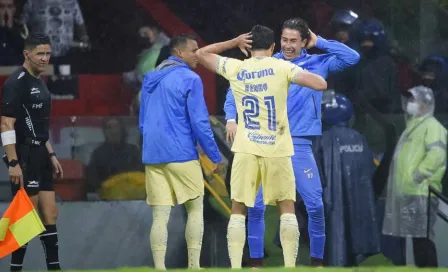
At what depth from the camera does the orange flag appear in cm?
1145

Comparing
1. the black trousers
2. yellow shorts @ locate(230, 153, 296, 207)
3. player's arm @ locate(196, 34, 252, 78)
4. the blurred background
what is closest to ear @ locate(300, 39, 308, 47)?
player's arm @ locate(196, 34, 252, 78)

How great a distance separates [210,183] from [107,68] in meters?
1.42

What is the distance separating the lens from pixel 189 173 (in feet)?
38.3

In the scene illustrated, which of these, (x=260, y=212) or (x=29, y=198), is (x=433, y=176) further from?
(x=29, y=198)

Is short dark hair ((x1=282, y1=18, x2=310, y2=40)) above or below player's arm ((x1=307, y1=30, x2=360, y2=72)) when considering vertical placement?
above

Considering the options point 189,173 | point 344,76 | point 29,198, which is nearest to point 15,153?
point 29,198

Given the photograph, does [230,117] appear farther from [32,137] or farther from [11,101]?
[11,101]

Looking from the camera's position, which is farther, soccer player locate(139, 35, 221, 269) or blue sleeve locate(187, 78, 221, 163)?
soccer player locate(139, 35, 221, 269)

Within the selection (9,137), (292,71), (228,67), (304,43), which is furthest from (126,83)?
(292,71)

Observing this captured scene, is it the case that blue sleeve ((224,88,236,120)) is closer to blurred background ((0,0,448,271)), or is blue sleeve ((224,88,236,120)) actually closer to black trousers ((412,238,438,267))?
blurred background ((0,0,448,271))

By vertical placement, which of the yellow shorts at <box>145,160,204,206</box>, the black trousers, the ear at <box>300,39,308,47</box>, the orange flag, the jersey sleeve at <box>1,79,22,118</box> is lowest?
the black trousers

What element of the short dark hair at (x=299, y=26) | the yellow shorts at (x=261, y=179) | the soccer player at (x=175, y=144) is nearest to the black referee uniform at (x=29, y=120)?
the soccer player at (x=175, y=144)

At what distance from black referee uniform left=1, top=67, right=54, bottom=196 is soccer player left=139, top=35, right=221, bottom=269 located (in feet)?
2.80

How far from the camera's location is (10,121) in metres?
11.5
